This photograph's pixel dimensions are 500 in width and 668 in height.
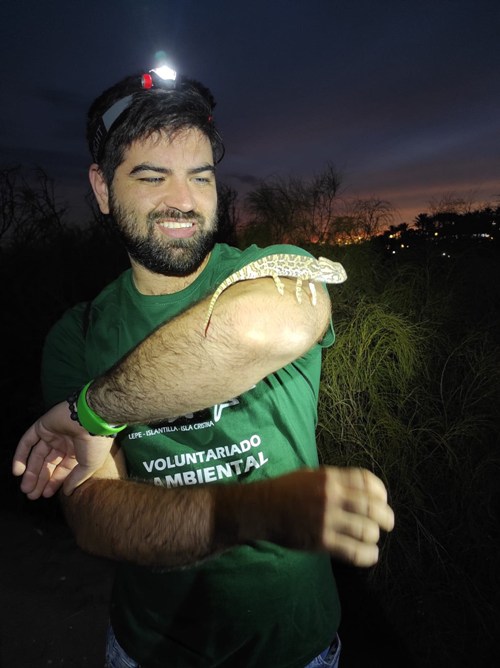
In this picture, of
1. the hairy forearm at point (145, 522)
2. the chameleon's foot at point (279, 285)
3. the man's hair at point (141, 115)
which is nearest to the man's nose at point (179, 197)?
the man's hair at point (141, 115)

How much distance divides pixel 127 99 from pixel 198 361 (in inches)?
75.7

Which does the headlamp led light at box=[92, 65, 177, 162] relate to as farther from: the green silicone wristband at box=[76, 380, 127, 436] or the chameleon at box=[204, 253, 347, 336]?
the green silicone wristband at box=[76, 380, 127, 436]

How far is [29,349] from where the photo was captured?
9.73 meters

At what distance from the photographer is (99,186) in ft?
8.56

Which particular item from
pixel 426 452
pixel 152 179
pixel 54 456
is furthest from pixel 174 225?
pixel 426 452

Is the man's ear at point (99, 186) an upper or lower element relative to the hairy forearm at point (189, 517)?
upper

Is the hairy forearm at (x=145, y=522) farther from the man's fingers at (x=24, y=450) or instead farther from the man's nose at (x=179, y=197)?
the man's nose at (x=179, y=197)

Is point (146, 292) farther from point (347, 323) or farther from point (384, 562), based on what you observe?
point (384, 562)

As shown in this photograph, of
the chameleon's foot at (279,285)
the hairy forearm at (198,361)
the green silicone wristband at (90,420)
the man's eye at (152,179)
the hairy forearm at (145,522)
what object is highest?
the man's eye at (152,179)

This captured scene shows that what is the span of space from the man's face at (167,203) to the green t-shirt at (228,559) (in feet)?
0.60

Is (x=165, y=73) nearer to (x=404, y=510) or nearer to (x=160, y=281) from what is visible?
(x=160, y=281)

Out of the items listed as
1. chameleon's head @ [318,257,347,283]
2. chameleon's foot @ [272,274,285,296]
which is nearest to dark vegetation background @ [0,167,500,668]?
chameleon's head @ [318,257,347,283]

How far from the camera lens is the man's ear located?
8.44 ft

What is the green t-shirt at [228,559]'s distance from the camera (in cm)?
197
